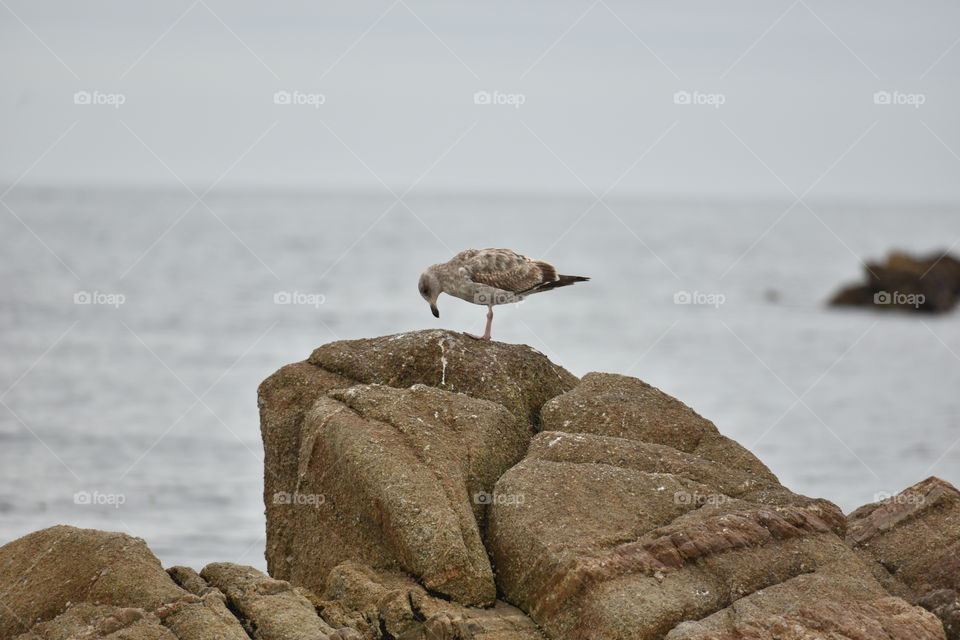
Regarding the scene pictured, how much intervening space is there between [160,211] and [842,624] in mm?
130260

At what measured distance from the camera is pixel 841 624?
22.4 feet

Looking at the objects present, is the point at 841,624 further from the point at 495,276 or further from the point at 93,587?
the point at 495,276

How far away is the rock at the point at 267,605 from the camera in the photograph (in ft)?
23.0

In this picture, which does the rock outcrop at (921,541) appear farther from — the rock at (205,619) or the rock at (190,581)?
the rock at (190,581)

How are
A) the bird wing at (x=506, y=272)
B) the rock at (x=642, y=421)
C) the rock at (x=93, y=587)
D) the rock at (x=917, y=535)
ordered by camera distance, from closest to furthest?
the rock at (x=93, y=587) → the rock at (x=917, y=535) → the rock at (x=642, y=421) → the bird wing at (x=506, y=272)

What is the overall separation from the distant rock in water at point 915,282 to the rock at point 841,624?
37.9 m

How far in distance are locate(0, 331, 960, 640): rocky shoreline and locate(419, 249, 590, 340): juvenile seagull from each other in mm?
2011

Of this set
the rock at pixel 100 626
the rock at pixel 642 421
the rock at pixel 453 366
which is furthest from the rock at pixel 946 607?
the rock at pixel 100 626

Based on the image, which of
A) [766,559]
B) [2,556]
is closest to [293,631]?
[2,556]

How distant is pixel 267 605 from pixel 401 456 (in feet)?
5.11

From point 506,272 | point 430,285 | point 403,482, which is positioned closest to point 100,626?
point 403,482

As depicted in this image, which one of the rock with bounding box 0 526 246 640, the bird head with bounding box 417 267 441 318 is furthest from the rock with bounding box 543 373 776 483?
the rock with bounding box 0 526 246 640

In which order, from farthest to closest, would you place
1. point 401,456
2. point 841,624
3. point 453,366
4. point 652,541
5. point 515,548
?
point 453,366, point 401,456, point 515,548, point 652,541, point 841,624

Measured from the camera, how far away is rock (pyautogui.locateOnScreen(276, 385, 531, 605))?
7.74 m
